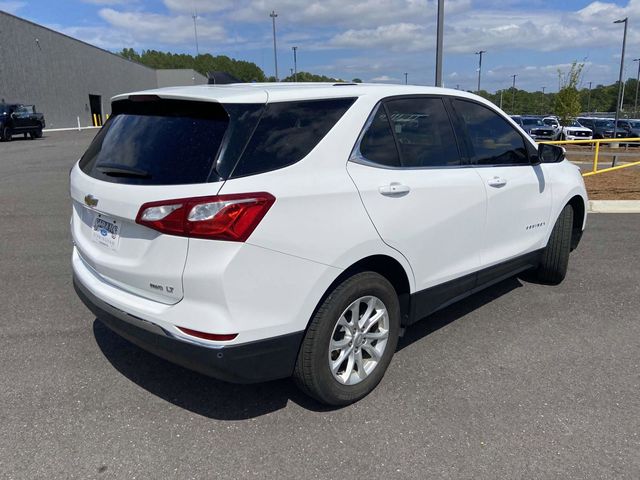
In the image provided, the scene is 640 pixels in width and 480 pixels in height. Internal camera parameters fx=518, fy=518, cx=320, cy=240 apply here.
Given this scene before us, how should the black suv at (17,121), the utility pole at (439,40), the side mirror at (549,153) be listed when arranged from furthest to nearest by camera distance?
1. the black suv at (17,121)
2. the utility pole at (439,40)
3. the side mirror at (549,153)

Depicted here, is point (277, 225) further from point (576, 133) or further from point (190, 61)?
point (190, 61)

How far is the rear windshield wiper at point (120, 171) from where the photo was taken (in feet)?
8.57

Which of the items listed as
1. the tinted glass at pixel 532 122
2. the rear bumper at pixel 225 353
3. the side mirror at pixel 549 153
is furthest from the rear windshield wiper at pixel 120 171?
the tinted glass at pixel 532 122

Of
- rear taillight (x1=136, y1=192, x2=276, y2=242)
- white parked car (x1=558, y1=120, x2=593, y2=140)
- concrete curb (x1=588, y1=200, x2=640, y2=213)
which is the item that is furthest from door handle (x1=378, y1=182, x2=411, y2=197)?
white parked car (x1=558, y1=120, x2=593, y2=140)

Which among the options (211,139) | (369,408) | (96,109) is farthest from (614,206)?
(96,109)

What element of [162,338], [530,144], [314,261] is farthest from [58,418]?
[530,144]

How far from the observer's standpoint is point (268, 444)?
105 inches

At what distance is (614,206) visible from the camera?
8789 mm

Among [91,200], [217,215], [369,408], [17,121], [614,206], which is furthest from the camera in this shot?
[17,121]

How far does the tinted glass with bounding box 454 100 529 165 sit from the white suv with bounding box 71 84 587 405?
21 centimetres

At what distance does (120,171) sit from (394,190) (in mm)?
1499

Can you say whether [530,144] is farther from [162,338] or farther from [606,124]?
[606,124]

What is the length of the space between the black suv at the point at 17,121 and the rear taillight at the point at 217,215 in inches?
1081

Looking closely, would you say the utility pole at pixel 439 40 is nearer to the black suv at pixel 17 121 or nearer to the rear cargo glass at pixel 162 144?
the rear cargo glass at pixel 162 144
